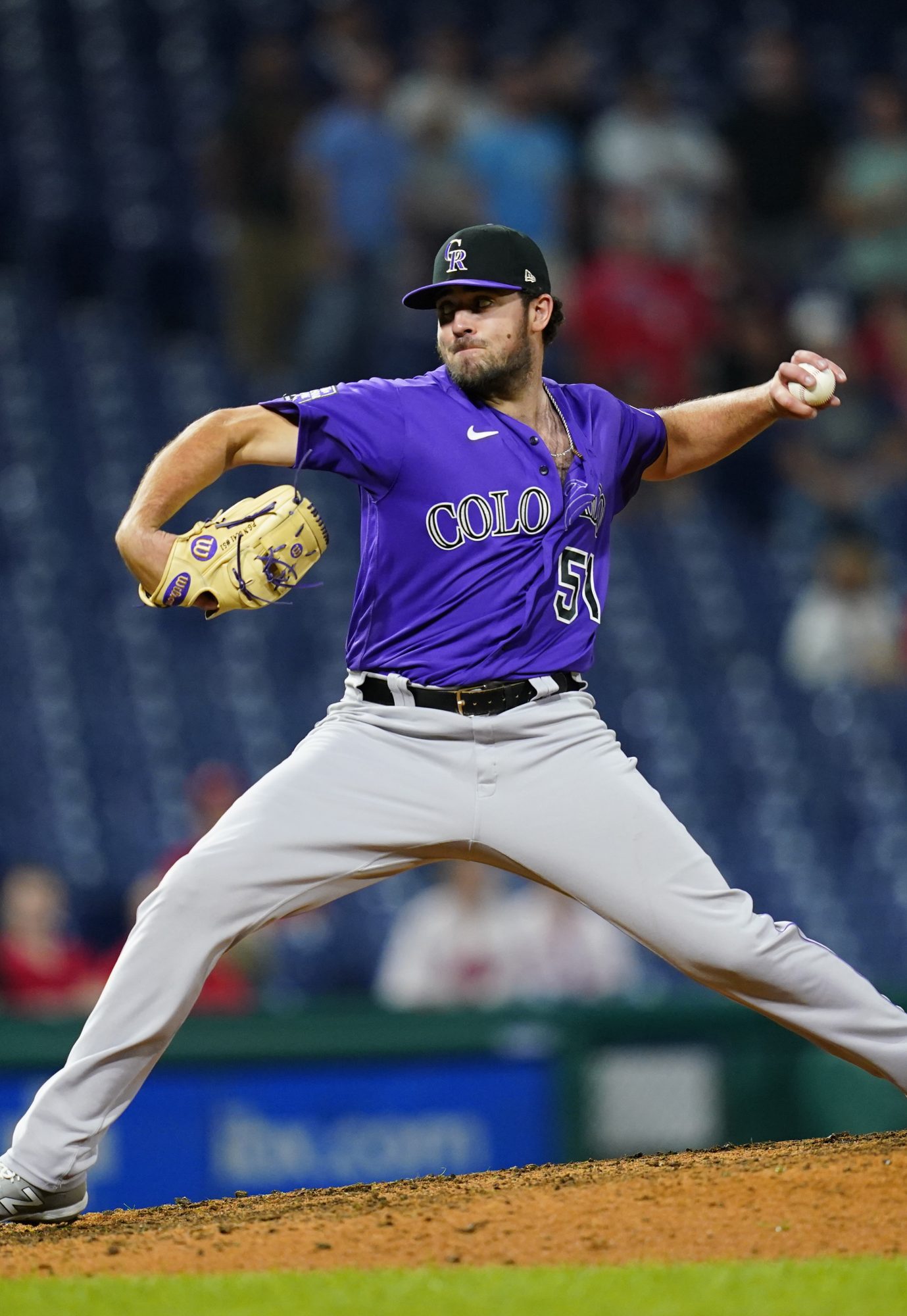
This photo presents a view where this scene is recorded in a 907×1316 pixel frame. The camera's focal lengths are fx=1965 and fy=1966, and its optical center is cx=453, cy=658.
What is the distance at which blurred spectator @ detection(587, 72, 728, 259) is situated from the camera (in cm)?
990

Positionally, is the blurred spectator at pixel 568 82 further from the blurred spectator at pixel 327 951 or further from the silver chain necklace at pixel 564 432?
the silver chain necklace at pixel 564 432

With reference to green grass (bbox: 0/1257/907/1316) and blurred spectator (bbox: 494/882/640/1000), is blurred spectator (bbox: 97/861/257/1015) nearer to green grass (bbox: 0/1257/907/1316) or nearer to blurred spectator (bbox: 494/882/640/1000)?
blurred spectator (bbox: 494/882/640/1000)

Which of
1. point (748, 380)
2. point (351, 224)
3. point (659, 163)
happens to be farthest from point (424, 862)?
point (659, 163)

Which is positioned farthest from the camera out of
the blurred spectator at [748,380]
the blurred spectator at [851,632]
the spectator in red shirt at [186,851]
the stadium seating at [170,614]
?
the blurred spectator at [748,380]

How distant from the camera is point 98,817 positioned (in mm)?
7945

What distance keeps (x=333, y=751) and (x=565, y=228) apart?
6.74m

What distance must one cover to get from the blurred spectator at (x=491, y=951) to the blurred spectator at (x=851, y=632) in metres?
2.62

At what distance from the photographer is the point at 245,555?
348cm

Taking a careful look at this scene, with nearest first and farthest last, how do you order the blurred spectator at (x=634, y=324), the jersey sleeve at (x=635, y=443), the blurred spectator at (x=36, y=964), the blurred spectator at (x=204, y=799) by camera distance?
the jersey sleeve at (x=635, y=443) < the blurred spectator at (x=36, y=964) < the blurred spectator at (x=204, y=799) < the blurred spectator at (x=634, y=324)

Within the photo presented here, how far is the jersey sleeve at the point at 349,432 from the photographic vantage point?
3.50 meters

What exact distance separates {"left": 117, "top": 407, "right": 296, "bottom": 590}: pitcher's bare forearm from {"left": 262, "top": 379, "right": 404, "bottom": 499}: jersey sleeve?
3 cm

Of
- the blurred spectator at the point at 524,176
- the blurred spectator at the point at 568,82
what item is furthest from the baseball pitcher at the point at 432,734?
the blurred spectator at the point at 568,82

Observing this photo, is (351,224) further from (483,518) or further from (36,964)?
(483,518)

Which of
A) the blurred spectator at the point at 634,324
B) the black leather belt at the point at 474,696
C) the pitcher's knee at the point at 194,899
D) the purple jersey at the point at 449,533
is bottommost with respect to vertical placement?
the pitcher's knee at the point at 194,899
